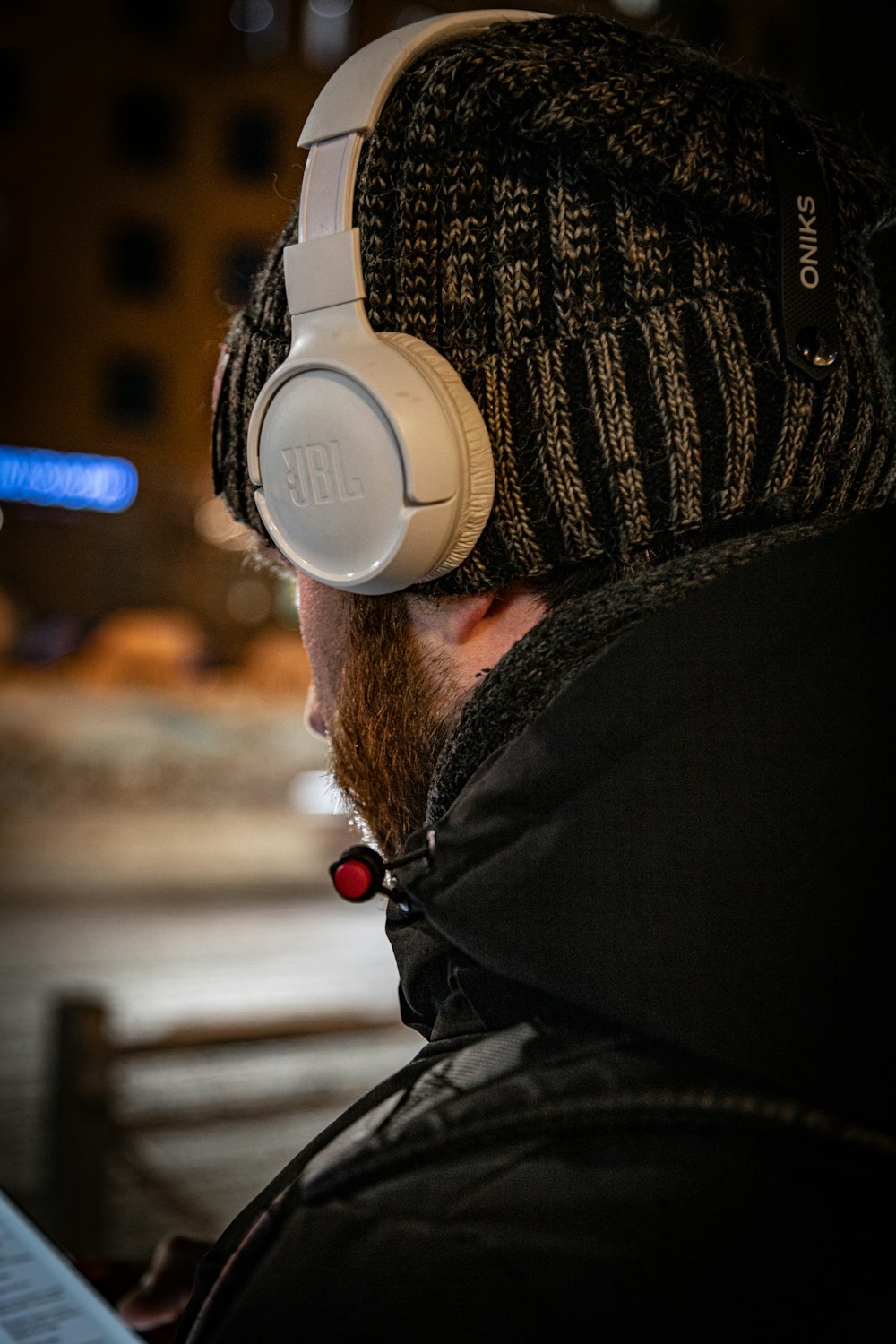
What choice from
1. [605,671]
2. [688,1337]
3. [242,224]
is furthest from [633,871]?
[242,224]

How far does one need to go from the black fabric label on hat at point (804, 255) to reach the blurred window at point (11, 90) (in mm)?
14676

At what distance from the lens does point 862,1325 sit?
0.57m

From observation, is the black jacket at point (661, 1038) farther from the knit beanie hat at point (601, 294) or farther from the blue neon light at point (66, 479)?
the blue neon light at point (66, 479)

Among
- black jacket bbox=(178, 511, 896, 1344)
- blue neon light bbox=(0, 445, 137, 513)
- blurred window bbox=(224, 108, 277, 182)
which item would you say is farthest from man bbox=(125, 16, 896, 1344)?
blurred window bbox=(224, 108, 277, 182)

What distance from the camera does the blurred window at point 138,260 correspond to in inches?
562

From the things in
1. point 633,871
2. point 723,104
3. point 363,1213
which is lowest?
point 363,1213

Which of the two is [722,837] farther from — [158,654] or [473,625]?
[158,654]

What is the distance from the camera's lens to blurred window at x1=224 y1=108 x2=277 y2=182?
14.4 meters

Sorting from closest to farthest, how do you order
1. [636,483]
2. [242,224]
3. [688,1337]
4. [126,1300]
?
[688,1337] → [636,483] → [126,1300] → [242,224]

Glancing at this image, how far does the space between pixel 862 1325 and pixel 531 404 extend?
1.82 feet

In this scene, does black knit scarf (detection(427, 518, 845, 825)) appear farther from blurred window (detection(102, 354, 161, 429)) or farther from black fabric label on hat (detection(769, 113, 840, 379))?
blurred window (detection(102, 354, 161, 429))

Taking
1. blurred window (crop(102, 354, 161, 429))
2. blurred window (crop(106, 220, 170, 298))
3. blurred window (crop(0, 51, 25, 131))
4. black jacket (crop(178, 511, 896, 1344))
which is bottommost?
black jacket (crop(178, 511, 896, 1344))

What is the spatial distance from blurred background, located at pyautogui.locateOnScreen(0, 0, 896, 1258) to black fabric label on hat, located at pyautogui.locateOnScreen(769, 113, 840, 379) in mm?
163

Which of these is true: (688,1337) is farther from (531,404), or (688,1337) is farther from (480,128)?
(480,128)
